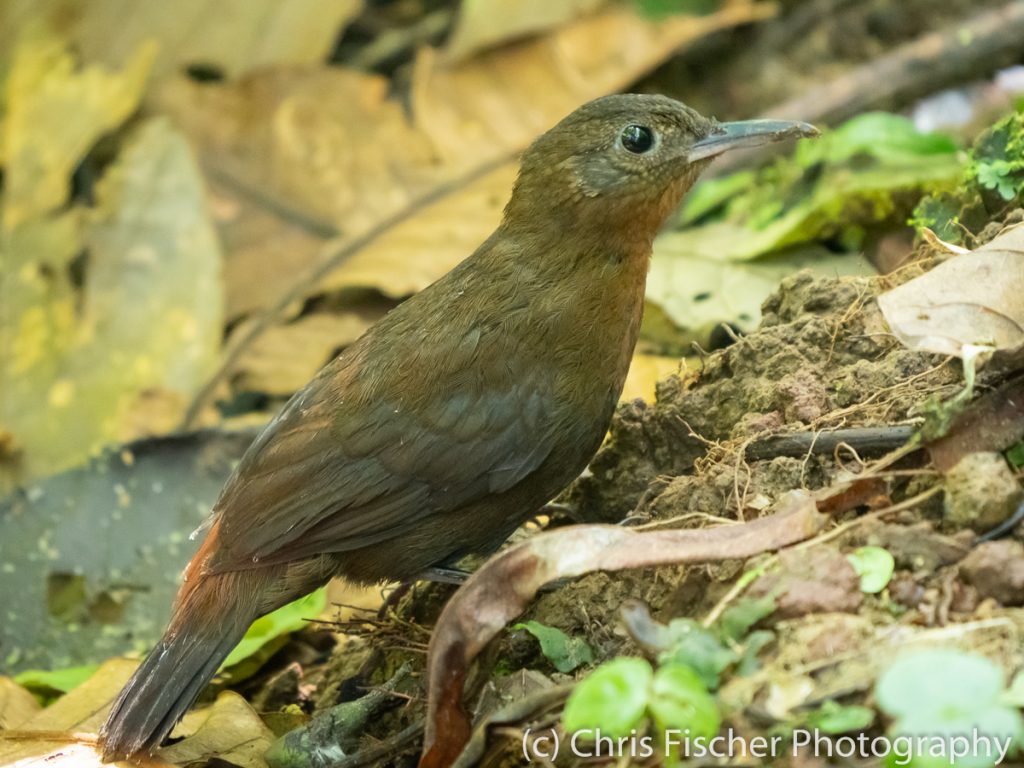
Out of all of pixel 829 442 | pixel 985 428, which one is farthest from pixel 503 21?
pixel 985 428

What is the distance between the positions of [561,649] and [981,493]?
3.21ft

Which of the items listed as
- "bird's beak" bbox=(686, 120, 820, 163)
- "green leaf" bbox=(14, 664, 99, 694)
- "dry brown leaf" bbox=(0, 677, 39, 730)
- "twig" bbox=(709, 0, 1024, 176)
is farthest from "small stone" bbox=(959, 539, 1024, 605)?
"twig" bbox=(709, 0, 1024, 176)

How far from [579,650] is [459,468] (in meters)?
0.77

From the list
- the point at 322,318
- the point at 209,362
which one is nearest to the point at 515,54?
the point at 322,318

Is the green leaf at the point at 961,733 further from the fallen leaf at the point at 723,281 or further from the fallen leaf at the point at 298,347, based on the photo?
the fallen leaf at the point at 298,347

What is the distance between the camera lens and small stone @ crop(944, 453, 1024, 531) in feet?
8.07

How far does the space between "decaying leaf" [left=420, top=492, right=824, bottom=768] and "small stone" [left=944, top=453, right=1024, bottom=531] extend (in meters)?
0.26

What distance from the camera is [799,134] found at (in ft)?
12.3

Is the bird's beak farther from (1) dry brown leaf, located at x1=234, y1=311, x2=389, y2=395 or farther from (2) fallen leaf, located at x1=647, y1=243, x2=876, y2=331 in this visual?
(1) dry brown leaf, located at x1=234, y1=311, x2=389, y2=395

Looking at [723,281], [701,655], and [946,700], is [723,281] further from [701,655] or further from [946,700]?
[946,700]

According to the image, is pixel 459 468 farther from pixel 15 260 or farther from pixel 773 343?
pixel 15 260

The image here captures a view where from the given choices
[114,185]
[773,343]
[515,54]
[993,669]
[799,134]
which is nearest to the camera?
[993,669]

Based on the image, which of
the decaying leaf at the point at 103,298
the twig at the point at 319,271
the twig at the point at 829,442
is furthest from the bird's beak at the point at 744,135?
the decaying leaf at the point at 103,298

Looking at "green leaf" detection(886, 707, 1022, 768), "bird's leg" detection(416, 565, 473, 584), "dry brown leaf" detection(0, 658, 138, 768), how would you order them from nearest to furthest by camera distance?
"green leaf" detection(886, 707, 1022, 768), "dry brown leaf" detection(0, 658, 138, 768), "bird's leg" detection(416, 565, 473, 584)
